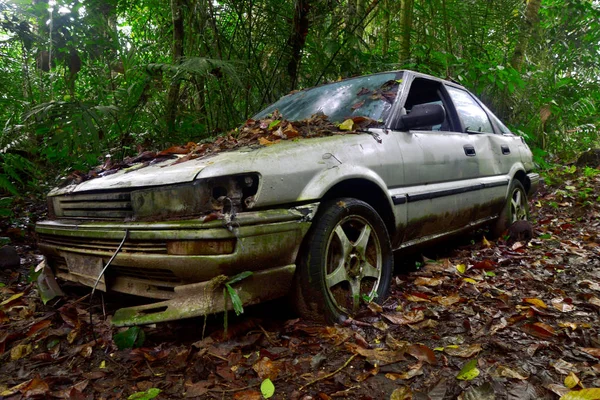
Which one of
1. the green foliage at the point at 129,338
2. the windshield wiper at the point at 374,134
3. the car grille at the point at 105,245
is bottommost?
the green foliage at the point at 129,338

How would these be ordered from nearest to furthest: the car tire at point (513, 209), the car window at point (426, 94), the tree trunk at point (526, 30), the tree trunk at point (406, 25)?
the car window at point (426, 94) → the car tire at point (513, 209) → the tree trunk at point (406, 25) → the tree trunk at point (526, 30)

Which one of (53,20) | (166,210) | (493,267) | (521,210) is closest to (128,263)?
(166,210)

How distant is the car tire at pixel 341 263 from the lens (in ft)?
6.67

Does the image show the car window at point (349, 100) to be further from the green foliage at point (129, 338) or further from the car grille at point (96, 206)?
the green foliage at point (129, 338)

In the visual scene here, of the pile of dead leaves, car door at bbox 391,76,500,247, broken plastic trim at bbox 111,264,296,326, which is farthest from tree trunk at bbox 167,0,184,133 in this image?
broken plastic trim at bbox 111,264,296,326

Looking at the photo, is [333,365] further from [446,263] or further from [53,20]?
[53,20]

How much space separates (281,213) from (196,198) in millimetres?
387

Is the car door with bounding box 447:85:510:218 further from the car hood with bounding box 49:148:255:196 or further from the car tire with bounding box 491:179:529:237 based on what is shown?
the car hood with bounding box 49:148:255:196

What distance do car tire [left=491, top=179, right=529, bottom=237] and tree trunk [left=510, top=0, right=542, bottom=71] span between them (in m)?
3.68

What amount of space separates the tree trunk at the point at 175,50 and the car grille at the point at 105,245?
2.54 m

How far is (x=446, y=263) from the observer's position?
3.25 m

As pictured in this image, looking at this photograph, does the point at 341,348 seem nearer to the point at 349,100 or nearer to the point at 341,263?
the point at 341,263

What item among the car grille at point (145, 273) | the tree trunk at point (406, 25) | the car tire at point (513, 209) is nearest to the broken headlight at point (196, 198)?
the car grille at point (145, 273)

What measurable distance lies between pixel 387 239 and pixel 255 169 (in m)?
1.01
